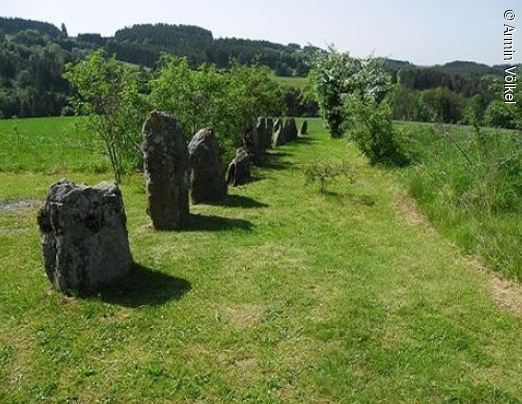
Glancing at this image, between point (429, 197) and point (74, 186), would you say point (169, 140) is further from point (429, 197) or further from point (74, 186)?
point (429, 197)

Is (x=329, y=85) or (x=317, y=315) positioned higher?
(x=329, y=85)

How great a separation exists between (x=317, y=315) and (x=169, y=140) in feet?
23.6

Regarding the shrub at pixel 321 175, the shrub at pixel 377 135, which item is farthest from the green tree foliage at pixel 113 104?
the shrub at pixel 377 135

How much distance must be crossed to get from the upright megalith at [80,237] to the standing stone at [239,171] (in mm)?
10734

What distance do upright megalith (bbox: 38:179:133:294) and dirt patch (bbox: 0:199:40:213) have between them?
26.6 ft

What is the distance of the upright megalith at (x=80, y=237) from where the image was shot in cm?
980

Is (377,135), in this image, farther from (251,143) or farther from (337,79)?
(337,79)

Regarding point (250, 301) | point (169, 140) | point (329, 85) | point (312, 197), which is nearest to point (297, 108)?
point (329, 85)

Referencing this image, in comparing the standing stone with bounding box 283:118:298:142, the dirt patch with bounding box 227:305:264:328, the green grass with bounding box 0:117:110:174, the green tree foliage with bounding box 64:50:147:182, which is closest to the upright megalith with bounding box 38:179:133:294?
the dirt patch with bounding box 227:305:264:328

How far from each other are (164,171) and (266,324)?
6.55 meters

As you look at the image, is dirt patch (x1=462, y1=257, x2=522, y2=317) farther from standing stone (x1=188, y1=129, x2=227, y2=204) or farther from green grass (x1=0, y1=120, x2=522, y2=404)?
standing stone (x1=188, y1=129, x2=227, y2=204)

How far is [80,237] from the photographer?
32.3ft

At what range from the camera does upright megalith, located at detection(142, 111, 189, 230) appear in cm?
1397

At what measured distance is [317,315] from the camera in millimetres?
9273
